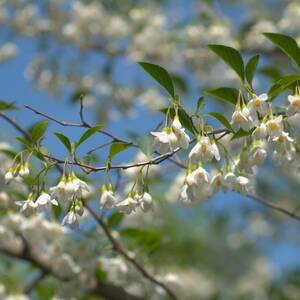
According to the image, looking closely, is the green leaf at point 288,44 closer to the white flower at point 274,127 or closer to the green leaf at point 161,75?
the white flower at point 274,127

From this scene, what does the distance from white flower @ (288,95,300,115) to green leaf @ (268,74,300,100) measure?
0.14ft

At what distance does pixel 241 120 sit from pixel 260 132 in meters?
0.06

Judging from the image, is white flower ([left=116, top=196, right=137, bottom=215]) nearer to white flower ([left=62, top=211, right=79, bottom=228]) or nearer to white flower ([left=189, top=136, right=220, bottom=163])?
white flower ([left=62, top=211, right=79, bottom=228])

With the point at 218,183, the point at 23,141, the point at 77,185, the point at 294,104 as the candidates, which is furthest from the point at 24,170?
the point at 294,104

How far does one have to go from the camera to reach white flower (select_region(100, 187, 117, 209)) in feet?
5.65

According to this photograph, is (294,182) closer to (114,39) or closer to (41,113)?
(114,39)

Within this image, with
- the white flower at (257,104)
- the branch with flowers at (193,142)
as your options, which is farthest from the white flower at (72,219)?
the white flower at (257,104)

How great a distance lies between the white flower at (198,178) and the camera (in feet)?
5.49

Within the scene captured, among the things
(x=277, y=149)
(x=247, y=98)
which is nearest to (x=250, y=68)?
(x=247, y=98)

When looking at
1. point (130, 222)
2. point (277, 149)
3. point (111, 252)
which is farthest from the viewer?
point (130, 222)

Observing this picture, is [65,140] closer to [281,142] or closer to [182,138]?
[182,138]

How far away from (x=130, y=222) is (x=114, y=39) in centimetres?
209

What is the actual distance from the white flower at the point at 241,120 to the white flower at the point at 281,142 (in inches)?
3.2

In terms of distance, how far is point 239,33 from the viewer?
5.06 m
